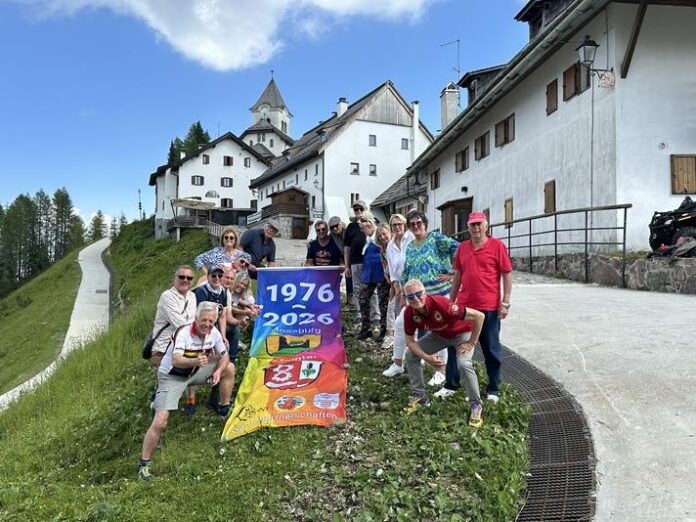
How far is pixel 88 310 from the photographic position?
101 ft

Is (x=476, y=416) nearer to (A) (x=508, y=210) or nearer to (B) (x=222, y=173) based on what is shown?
(A) (x=508, y=210)

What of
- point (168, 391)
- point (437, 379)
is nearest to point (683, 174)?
point (437, 379)

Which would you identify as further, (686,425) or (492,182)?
(492,182)

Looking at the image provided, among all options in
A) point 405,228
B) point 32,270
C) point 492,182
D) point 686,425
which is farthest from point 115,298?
point 32,270

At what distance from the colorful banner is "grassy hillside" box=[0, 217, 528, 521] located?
0.70 feet

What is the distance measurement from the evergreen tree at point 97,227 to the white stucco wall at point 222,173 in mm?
71118

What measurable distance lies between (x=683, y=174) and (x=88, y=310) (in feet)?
95.6

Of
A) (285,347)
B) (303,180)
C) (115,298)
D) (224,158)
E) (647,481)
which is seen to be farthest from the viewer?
(224,158)

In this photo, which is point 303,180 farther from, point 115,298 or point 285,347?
point 285,347

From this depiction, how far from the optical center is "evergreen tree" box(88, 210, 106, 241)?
11923 cm

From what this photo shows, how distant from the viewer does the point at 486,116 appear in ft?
76.0

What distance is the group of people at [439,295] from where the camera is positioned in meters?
4.75

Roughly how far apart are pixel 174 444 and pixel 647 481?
3855 mm

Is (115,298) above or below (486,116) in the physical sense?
below
